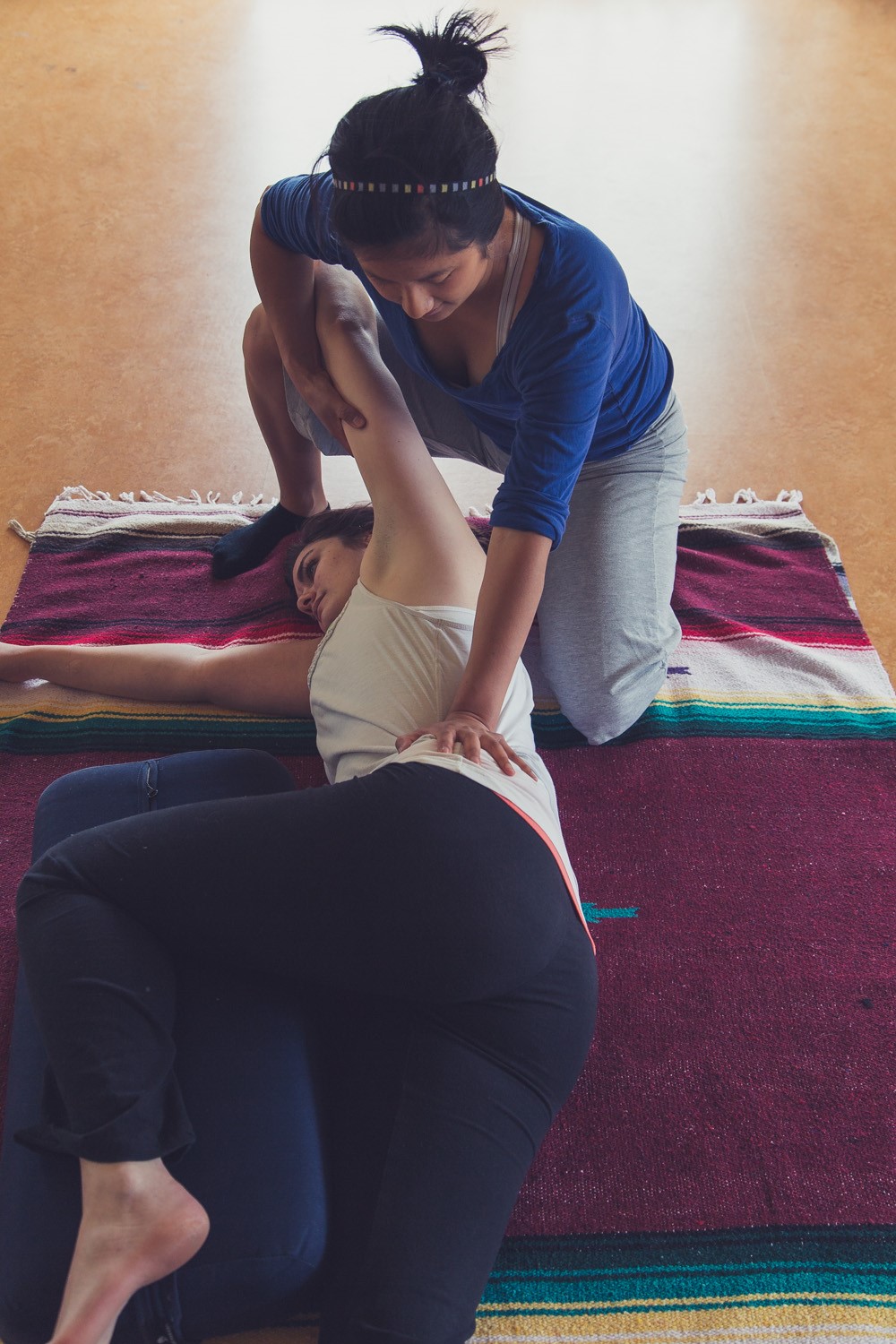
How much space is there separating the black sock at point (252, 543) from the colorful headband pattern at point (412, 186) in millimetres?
899

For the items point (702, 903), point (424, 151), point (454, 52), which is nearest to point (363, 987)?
point (702, 903)

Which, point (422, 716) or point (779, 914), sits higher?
point (422, 716)

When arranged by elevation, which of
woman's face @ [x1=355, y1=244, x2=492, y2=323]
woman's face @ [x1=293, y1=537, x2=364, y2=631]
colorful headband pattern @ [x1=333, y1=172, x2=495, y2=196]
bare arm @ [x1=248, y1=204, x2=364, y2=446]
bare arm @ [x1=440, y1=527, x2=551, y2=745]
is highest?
colorful headband pattern @ [x1=333, y1=172, x2=495, y2=196]

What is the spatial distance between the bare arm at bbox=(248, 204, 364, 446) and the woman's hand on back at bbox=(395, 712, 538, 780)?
59cm

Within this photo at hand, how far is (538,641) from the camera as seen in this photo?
1.75 m

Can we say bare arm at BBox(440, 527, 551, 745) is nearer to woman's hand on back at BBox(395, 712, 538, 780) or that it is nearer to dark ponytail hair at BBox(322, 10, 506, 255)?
woman's hand on back at BBox(395, 712, 538, 780)

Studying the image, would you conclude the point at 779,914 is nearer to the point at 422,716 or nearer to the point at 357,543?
the point at 422,716

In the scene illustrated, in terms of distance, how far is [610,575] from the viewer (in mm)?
1629

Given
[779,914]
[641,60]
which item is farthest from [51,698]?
[641,60]

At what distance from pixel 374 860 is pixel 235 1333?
0.54m

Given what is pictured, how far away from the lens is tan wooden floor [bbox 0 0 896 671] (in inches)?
85.7

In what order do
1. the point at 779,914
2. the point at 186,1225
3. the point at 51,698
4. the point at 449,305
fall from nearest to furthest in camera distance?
the point at 186,1225, the point at 449,305, the point at 779,914, the point at 51,698

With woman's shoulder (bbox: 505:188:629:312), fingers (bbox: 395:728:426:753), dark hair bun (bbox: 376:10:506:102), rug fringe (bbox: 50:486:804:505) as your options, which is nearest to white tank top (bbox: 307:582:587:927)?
fingers (bbox: 395:728:426:753)

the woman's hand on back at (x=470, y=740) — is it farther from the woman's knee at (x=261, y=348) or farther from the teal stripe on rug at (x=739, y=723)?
the woman's knee at (x=261, y=348)
